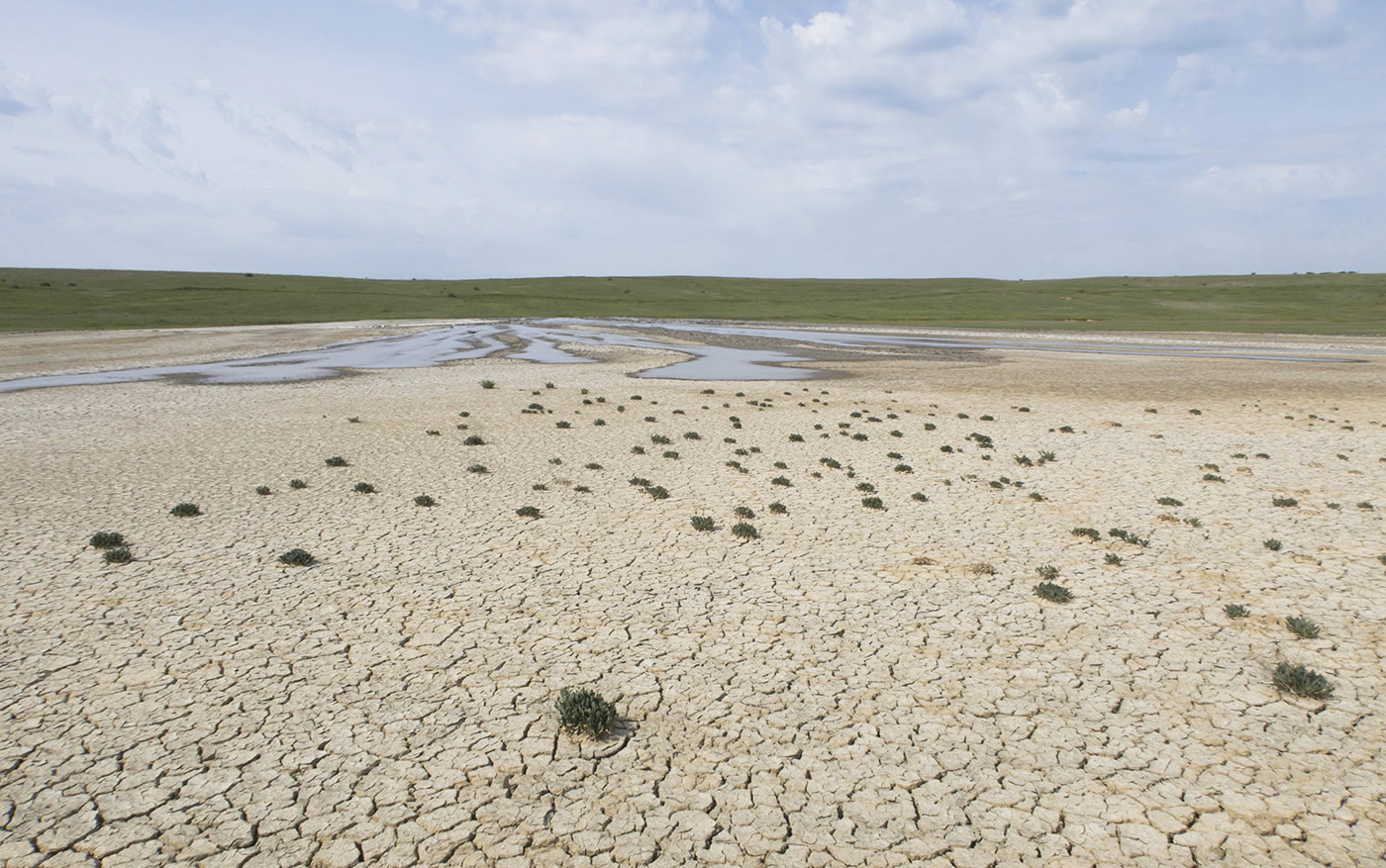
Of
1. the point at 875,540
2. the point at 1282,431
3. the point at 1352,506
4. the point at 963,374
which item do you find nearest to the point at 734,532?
the point at 875,540

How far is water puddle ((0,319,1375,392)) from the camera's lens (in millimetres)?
47750

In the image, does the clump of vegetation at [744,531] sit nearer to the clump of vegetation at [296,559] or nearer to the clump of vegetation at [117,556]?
the clump of vegetation at [296,559]

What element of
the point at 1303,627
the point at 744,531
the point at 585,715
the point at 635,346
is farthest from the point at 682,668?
the point at 635,346

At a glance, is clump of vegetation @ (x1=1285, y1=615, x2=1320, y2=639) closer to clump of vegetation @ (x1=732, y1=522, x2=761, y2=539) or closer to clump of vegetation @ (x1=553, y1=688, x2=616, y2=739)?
clump of vegetation @ (x1=732, y1=522, x2=761, y2=539)

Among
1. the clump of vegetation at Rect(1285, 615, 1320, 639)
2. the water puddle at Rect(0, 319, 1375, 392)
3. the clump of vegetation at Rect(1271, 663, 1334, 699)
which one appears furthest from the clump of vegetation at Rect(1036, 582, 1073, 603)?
the water puddle at Rect(0, 319, 1375, 392)

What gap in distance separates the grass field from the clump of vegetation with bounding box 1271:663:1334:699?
3716 inches

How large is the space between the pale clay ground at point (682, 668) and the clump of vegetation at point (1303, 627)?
1.31 ft

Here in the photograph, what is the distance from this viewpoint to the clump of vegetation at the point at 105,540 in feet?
46.9

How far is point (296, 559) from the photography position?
45.4 ft

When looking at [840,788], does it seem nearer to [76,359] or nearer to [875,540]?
[875,540]

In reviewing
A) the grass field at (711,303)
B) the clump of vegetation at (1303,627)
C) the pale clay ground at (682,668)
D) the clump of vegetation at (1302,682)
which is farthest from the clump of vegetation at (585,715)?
the grass field at (711,303)

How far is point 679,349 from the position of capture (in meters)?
69.8

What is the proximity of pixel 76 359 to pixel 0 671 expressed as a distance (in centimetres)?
5499

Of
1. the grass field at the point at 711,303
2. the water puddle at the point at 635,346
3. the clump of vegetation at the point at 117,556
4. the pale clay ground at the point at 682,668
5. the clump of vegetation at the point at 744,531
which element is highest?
the grass field at the point at 711,303
